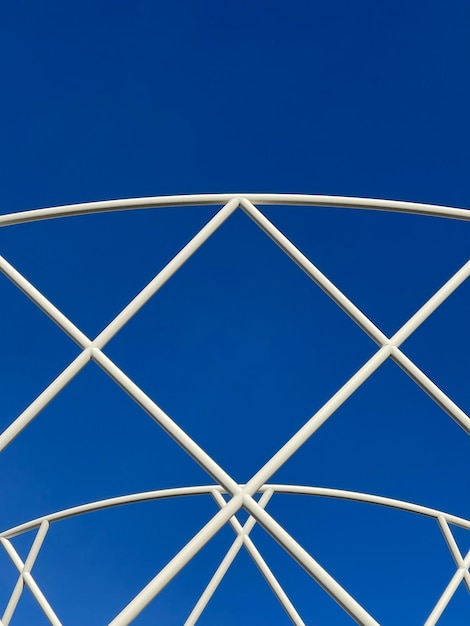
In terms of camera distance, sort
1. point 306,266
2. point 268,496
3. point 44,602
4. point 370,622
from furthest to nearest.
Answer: point 268,496 → point 44,602 → point 306,266 → point 370,622

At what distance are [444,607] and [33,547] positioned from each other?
1615 cm

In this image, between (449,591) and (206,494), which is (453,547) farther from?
(206,494)

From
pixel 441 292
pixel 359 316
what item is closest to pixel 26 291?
pixel 359 316

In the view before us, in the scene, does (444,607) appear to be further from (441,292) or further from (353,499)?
(441,292)

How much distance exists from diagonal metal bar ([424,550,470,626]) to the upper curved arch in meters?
16.3

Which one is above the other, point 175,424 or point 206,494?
point 206,494

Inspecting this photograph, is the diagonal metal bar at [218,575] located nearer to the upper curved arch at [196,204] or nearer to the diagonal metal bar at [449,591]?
the diagonal metal bar at [449,591]

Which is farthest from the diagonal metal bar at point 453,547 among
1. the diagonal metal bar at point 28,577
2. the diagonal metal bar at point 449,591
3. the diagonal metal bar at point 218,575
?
the diagonal metal bar at point 28,577

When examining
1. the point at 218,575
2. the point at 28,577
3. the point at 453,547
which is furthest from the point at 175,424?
the point at 453,547

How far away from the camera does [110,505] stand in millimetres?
28594

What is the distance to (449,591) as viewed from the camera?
24594 mm

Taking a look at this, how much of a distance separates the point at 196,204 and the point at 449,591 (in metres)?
19.3

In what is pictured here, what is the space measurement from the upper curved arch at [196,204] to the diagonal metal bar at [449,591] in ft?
53.5

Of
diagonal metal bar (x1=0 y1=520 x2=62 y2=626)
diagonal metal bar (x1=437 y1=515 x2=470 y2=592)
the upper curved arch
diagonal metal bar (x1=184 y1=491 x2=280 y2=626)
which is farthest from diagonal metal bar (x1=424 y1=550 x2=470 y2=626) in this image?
the upper curved arch
